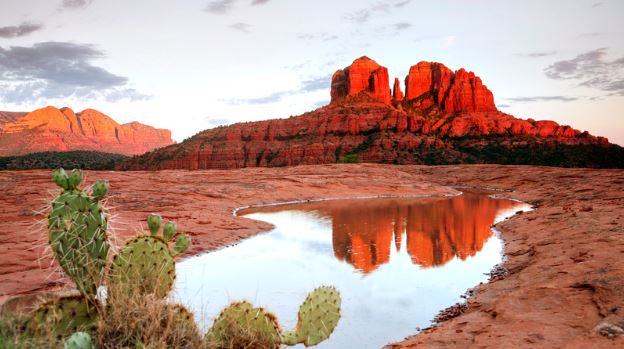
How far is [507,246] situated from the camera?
14555 mm

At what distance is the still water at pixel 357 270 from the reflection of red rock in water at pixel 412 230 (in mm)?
38

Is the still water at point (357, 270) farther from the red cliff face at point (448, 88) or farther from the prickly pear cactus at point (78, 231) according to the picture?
the red cliff face at point (448, 88)

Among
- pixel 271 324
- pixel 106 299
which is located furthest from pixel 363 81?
pixel 106 299

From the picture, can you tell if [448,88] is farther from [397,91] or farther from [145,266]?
[145,266]

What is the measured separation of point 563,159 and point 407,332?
8846 cm

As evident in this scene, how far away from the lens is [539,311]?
6.83 metres

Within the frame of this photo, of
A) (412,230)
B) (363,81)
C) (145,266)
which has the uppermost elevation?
(363,81)

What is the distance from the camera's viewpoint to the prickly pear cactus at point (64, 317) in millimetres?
3568

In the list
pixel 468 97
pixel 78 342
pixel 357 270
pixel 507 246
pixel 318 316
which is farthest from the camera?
pixel 468 97

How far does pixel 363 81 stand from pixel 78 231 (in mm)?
141890

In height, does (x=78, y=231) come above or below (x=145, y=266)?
above

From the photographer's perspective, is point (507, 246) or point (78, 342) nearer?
point (78, 342)

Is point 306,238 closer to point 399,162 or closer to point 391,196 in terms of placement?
point 391,196

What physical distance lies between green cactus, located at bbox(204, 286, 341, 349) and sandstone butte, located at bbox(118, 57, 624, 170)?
8409cm
